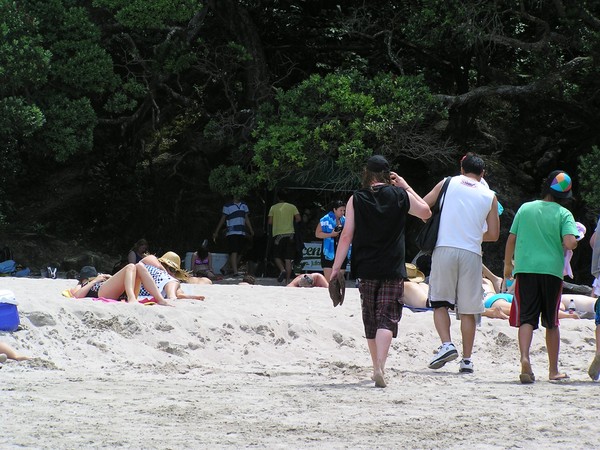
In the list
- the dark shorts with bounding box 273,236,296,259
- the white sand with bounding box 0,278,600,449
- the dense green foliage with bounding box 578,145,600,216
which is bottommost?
the white sand with bounding box 0,278,600,449

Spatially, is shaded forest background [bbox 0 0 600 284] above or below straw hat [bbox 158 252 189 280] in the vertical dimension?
above

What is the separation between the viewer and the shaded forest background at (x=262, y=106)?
55.4 ft

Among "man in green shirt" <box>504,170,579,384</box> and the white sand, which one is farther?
"man in green shirt" <box>504,170,579,384</box>

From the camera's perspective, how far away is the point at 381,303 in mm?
7125

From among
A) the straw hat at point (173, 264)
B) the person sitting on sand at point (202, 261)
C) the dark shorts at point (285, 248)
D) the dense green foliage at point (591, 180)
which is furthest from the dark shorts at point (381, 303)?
the dense green foliage at point (591, 180)

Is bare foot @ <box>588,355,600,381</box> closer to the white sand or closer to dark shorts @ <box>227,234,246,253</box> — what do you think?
the white sand

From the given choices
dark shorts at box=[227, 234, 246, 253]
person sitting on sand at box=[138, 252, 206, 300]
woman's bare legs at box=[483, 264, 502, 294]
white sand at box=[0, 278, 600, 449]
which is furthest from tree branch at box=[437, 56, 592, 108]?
person sitting on sand at box=[138, 252, 206, 300]

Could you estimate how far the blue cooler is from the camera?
8.00 metres

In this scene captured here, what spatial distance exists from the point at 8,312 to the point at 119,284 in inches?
72.6

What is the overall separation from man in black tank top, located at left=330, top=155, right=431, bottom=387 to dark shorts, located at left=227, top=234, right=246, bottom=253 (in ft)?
35.2

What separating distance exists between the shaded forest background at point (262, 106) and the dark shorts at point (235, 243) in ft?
2.54

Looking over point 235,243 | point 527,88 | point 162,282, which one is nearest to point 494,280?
point 162,282

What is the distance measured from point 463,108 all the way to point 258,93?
380cm

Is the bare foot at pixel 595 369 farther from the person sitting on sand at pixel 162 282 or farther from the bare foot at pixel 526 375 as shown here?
the person sitting on sand at pixel 162 282
